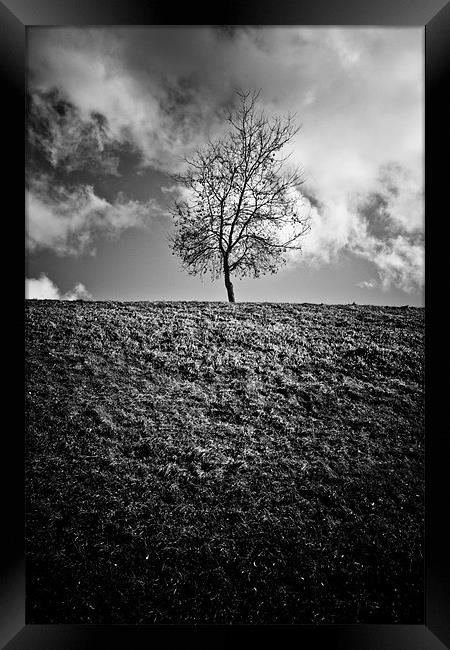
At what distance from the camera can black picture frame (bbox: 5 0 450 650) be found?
2484mm

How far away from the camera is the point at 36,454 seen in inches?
167

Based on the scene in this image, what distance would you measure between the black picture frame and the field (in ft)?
1.00

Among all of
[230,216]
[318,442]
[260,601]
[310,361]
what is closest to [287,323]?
[310,361]

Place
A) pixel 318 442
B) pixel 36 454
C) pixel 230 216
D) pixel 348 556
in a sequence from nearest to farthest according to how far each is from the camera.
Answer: pixel 348 556 < pixel 36 454 < pixel 318 442 < pixel 230 216

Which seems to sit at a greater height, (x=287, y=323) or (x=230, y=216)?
(x=230, y=216)

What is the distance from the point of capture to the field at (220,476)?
2934mm

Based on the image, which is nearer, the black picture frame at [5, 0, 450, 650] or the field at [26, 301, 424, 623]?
the black picture frame at [5, 0, 450, 650]
